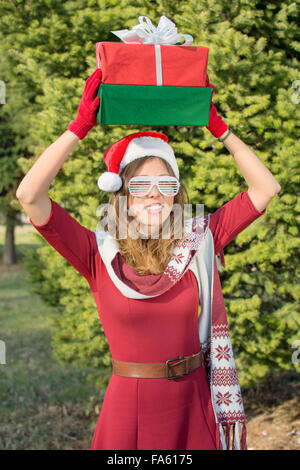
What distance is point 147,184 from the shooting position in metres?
2.17

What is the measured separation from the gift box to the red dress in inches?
15.7

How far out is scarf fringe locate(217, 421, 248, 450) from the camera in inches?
88.7

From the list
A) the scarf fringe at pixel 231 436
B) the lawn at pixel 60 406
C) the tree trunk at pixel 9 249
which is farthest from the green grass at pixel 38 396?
the tree trunk at pixel 9 249

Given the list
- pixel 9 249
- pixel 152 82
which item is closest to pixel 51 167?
pixel 152 82

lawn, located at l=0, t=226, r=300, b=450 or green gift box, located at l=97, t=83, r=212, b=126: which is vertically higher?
green gift box, located at l=97, t=83, r=212, b=126

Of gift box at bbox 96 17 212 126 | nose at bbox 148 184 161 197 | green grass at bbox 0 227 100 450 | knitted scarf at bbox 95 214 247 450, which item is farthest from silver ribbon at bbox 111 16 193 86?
green grass at bbox 0 227 100 450

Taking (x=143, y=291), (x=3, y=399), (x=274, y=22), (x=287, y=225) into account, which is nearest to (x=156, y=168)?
(x=143, y=291)

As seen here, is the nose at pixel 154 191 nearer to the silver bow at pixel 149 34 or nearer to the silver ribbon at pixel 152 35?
the silver ribbon at pixel 152 35

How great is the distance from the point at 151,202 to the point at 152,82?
42 centimetres

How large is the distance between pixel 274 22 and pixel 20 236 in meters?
18.8

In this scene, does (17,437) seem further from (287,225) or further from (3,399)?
(287,225)

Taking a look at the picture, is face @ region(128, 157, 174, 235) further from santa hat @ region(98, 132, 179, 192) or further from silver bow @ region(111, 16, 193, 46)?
silver bow @ region(111, 16, 193, 46)

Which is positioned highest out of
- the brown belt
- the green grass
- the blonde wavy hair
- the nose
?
the nose

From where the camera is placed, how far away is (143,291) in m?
2.18
